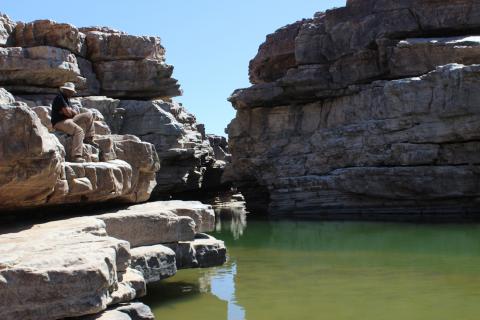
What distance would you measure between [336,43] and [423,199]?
28.9ft

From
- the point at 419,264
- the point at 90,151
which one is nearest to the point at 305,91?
the point at 419,264

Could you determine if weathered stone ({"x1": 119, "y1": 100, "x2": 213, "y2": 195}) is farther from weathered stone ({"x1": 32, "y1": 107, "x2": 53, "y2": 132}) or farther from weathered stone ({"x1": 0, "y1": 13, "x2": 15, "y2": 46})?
weathered stone ({"x1": 32, "y1": 107, "x2": 53, "y2": 132})

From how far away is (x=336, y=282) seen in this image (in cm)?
1024

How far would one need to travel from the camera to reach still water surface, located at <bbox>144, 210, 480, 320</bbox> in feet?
26.9

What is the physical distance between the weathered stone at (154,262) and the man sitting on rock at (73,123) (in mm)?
1819

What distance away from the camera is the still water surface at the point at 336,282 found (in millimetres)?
8188

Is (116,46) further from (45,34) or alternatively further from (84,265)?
(84,265)

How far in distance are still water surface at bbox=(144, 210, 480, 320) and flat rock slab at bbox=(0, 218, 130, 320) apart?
99.5 inches

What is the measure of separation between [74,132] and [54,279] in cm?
447

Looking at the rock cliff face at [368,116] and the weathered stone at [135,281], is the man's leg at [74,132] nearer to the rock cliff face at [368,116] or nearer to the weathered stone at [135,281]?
the weathered stone at [135,281]

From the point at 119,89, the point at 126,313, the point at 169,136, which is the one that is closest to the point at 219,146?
the point at 169,136

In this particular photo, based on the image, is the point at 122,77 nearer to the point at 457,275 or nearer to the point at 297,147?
the point at 297,147

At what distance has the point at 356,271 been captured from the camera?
1141 centimetres

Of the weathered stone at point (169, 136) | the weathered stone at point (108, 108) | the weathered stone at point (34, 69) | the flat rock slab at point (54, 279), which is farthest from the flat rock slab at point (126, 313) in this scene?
the weathered stone at point (169, 136)
